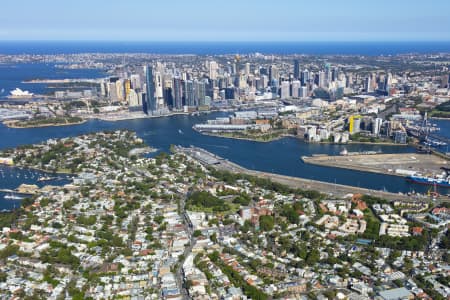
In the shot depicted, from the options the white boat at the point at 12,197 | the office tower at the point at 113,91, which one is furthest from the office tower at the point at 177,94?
the white boat at the point at 12,197

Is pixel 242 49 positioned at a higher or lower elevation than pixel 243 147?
higher

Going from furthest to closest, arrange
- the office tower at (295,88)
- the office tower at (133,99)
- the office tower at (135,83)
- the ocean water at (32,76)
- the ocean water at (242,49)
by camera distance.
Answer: the ocean water at (242,49) < the ocean water at (32,76) < the office tower at (295,88) < the office tower at (135,83) < the office tower at (133,99)

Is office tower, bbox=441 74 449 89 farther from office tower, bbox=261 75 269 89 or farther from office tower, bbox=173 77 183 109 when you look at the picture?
office tower, bbox=173 77 183 109

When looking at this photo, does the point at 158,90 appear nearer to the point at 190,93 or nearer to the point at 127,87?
the point at 190,93

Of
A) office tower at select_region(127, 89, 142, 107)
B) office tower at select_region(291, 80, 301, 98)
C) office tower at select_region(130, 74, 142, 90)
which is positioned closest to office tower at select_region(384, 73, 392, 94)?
office tower at select_region(291, 80, 301, 98)

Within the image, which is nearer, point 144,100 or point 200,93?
point 144,100

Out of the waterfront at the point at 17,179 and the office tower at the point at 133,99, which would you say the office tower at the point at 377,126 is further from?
the office tower at the point at 133,99

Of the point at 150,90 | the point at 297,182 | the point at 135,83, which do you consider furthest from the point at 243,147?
the point at 135,83
